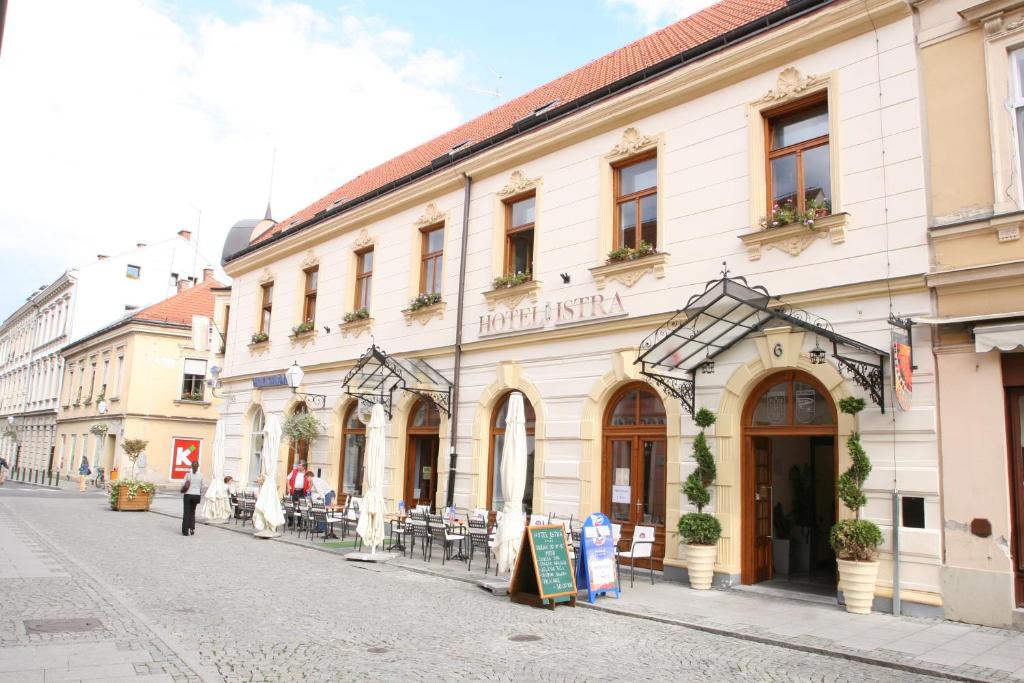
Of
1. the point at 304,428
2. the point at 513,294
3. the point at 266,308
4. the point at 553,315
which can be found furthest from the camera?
the point at 266,308

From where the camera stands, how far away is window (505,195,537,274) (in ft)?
51.7

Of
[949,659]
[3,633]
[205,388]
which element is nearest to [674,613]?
[949,659]

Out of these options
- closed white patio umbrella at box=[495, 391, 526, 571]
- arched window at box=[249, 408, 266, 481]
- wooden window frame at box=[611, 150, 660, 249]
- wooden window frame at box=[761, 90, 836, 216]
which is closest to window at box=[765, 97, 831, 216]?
wooden window frame at box=[761, 90, 836, 216]

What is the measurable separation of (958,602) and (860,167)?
5507 mm

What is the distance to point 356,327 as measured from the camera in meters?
19.5

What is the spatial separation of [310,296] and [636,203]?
11380 mm

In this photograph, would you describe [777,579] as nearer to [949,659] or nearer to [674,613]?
[674,613]

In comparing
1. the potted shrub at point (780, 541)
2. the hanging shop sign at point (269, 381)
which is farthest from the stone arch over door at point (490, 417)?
the hanging shop sign at point (269, 381)

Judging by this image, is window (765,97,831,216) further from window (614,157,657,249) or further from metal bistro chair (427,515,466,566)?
metal bistro chair (427,515,466,566)

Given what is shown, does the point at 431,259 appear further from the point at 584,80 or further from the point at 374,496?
the point at 374,496

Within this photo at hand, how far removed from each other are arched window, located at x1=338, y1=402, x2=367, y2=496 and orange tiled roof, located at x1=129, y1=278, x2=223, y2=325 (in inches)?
895

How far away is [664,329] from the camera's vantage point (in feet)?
41.0

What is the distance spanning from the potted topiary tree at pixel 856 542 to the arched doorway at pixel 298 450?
1408 cm

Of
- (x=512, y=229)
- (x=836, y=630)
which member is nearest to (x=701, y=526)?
(x=836, y=630)
